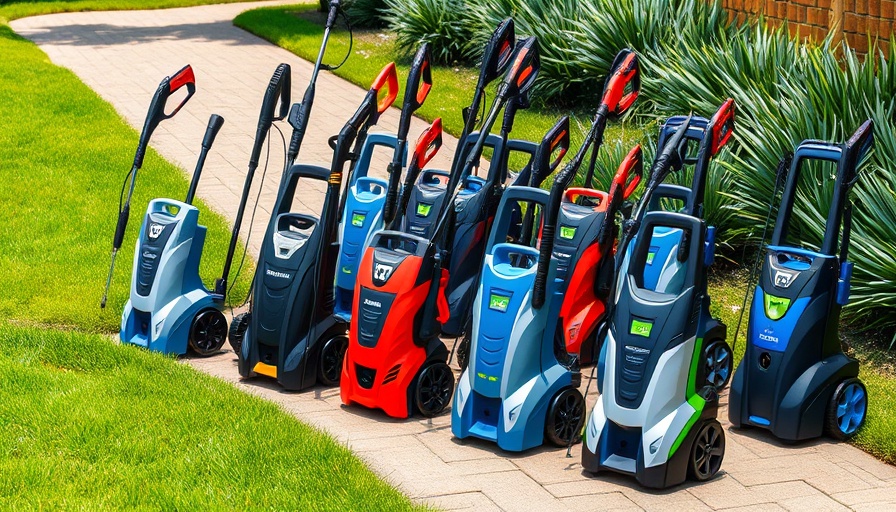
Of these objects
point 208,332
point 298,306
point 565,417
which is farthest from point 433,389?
point 208,332

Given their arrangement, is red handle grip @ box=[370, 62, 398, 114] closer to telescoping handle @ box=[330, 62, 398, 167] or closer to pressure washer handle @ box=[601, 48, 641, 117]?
telescoping handle @ box=[330, 62, 398, 167]

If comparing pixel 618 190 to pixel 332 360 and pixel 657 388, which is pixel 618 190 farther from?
pixel 332 360

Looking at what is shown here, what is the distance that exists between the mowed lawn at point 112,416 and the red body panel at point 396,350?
→ 0.48 meters

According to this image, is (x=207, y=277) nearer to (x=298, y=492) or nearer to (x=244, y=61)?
(x=298, y=492)

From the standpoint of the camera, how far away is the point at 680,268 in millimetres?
6094

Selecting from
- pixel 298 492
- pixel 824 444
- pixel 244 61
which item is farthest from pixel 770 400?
pixel 244 61

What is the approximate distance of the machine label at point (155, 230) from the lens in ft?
21.5

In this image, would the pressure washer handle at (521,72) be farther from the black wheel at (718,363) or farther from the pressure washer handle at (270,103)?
the black wheel at (718,363)

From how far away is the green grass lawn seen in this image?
4.60m

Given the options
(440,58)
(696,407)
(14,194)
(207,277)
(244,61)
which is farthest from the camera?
(244,61)

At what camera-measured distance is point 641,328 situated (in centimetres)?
499

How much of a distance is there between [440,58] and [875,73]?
672 centimetres

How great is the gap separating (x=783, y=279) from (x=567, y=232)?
1.31 meters

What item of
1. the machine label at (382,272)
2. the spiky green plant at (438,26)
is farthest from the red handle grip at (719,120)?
the spiky green plant at (438,26)
